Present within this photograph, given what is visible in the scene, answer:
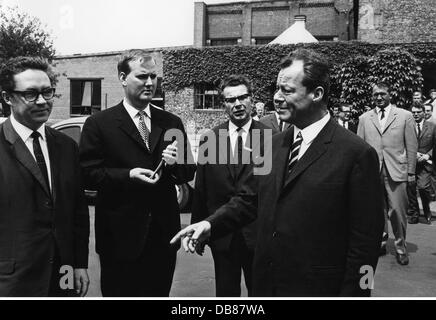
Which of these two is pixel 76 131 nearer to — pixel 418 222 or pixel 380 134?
pixel 380 134

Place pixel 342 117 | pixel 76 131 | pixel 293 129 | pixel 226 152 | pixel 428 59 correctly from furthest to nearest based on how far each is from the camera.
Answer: pixel 428 59, pixel 76 131, pixel 342 117, pixel 226 152, pixel 293 129

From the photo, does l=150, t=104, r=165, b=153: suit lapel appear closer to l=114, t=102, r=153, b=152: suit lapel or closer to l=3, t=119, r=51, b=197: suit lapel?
l=114, t=102, r=153, b=152: suit lapel

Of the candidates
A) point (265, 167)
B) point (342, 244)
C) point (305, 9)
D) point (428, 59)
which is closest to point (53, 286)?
point (265, 167)

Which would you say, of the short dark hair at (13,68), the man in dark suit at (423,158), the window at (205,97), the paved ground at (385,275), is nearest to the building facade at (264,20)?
the window at (205,97)

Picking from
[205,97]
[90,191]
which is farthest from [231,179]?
[205,97]

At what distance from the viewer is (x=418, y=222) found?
8.82 meters

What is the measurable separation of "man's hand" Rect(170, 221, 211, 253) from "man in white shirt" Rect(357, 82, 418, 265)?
406 centimetres

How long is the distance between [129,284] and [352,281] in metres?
1.51

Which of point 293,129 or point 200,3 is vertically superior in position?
point 200,3

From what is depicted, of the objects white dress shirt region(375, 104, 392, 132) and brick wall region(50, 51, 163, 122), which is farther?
brick wall region(50, 51, 163, 122)

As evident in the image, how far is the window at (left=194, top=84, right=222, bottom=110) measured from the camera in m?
26.5

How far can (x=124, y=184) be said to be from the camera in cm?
306


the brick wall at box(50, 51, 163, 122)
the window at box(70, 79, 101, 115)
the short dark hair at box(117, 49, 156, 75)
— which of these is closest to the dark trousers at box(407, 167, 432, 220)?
the short dark hair at box(117, 49, 156, 75)

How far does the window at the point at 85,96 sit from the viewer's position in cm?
3155
